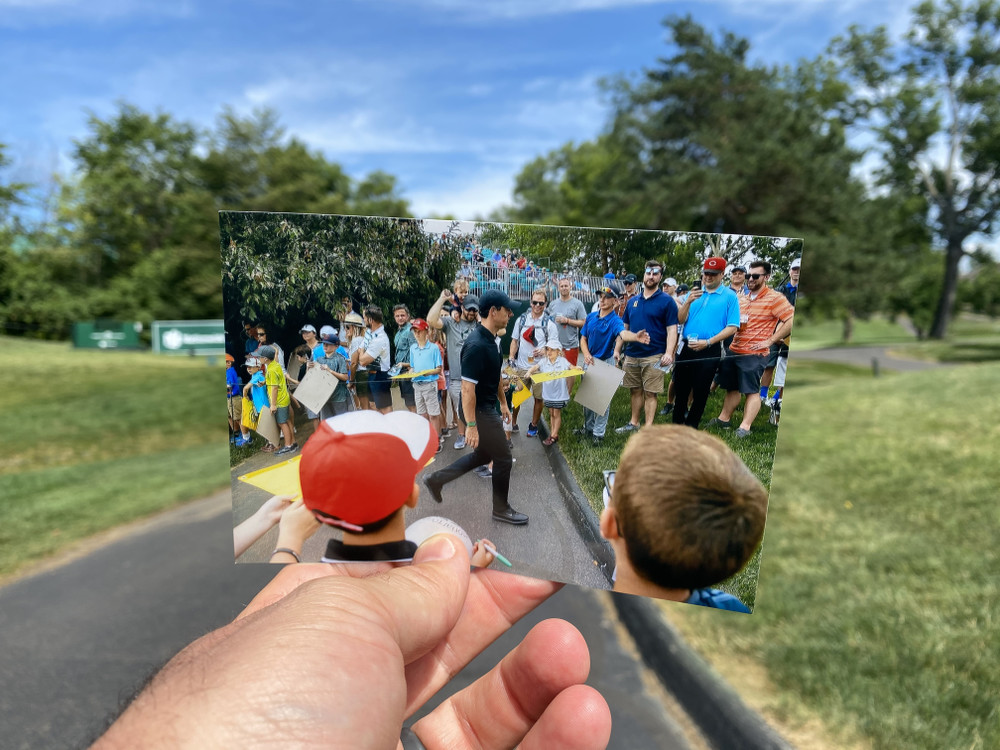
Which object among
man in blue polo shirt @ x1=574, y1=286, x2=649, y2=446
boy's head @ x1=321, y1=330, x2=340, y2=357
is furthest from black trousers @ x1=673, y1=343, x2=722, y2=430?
boy's head @ x1=321, y1=330, x2=340, y2=357

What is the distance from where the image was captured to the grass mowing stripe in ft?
18.1

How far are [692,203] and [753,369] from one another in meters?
17.0

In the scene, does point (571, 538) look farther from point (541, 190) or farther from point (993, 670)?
point (541, 190)

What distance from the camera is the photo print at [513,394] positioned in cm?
169

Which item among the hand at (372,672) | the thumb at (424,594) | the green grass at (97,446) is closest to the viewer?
the hand at (372,672)

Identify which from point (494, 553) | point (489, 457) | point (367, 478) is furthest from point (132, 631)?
point (489, 457)

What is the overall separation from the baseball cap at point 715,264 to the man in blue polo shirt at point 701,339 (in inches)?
0.5

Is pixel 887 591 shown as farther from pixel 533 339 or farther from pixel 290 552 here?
pixel 290 552

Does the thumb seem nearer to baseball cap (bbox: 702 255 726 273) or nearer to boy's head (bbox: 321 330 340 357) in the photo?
boy's head (bbox: 321 330 340 357)

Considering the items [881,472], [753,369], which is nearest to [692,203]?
[881,472]

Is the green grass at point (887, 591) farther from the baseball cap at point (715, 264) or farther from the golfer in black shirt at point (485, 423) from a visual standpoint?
the baseball cap at point (715, 264)

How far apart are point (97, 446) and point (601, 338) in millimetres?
11451

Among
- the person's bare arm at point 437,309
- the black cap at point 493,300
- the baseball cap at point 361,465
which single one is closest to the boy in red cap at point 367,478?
the baseball cap at point 361,465

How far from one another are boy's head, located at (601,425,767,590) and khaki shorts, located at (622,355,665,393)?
5.3 inches
